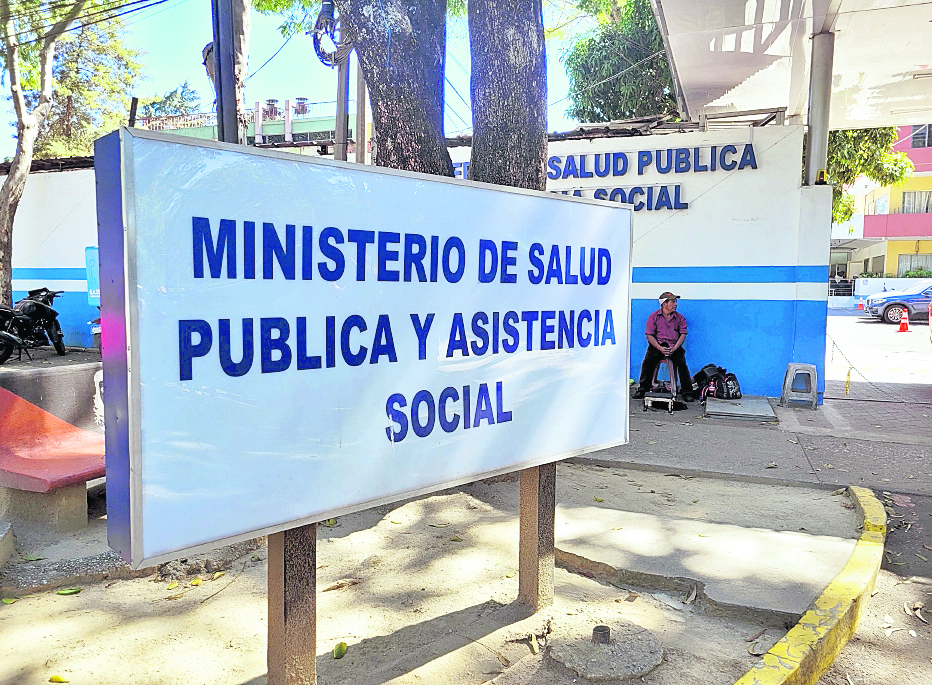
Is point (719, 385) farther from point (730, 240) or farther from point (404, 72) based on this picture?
point (404, 72)

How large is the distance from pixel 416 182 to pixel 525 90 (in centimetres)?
258

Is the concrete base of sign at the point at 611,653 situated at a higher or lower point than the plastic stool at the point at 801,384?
lower

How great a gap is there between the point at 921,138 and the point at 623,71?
75.7ft

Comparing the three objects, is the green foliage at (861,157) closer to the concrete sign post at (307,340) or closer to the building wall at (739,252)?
the building wall at (739,252)

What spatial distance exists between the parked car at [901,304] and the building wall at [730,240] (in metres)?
17.4

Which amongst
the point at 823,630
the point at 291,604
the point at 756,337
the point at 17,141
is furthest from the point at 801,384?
the point at 17,141

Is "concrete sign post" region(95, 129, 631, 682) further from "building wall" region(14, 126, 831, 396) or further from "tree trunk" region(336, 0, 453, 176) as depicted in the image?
"building wall" region(14, 126, 831, 396)

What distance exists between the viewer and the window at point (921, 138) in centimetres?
3259

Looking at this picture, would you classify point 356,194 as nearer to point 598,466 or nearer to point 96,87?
point 598,466

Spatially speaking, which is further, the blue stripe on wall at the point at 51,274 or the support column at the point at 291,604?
the blue stripe on wall at the point at 51,274

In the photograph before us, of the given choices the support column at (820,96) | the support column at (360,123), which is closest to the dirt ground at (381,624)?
the support column at (820,96)

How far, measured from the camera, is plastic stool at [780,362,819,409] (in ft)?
29.9

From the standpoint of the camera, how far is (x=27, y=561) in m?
4.10

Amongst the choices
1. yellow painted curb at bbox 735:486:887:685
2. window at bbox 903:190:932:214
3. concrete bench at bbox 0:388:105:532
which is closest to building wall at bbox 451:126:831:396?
yellow painted curb at bbox 735:486:887:685
